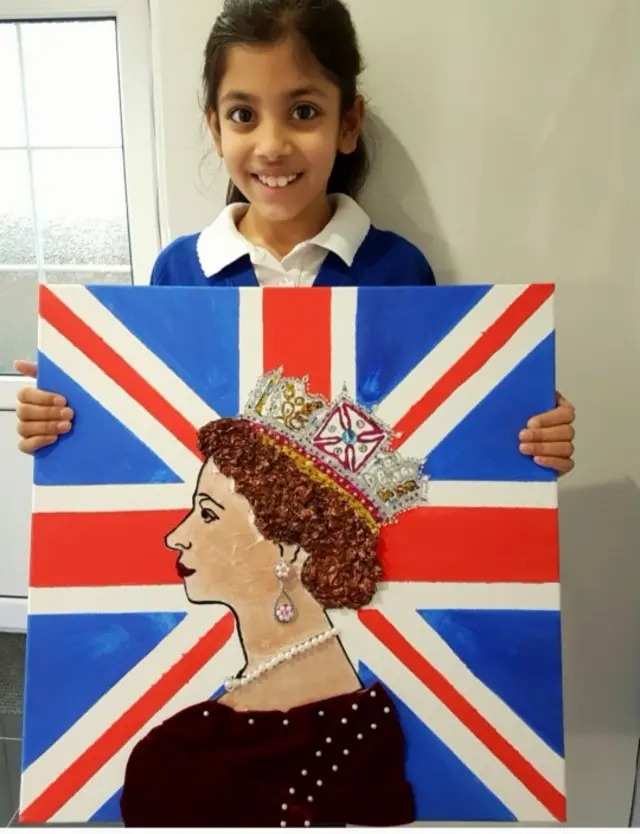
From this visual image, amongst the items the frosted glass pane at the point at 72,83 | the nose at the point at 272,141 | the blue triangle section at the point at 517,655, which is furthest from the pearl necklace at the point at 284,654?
the frosted glass pane at the point at 72,83

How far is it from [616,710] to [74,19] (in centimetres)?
151

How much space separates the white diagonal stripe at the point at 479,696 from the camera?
0.81m

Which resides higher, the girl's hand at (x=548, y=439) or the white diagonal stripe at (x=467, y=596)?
the girl's hand at (x=548, y=439)

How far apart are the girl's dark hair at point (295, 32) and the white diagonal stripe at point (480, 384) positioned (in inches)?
15.1

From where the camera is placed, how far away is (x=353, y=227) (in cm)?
98

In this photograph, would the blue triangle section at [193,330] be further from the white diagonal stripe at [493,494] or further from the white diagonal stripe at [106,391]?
the white diagonal stripe at [493,494]

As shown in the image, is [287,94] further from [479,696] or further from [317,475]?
[479,696]

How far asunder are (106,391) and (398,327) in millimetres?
329

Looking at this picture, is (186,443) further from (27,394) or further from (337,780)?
(337,780)

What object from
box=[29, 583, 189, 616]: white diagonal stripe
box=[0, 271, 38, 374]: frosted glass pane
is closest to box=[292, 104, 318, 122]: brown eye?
box=[29, 583, 189, 616]: white diagonal stripe

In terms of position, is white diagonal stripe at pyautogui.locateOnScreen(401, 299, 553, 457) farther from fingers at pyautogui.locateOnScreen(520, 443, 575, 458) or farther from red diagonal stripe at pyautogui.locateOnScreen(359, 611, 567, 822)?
red diagonal stripe at pyautogui.locateOnScreen(359, 611, 567, 822)

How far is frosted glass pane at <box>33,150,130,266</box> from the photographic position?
55.1 inches

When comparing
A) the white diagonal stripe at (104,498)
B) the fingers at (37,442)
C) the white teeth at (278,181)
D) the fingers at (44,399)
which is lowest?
the white diagonal stripe at (104,498)

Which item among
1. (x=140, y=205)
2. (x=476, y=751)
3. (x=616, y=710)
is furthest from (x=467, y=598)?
(x=140, y=205)
